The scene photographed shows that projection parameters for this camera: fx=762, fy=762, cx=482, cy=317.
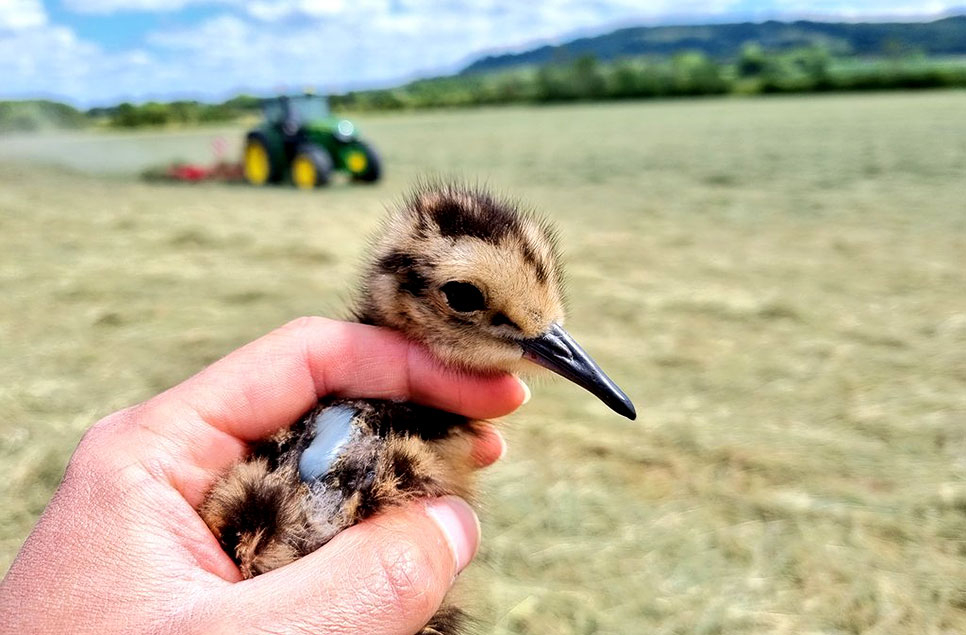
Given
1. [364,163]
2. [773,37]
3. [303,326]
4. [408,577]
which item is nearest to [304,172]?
[364,163]

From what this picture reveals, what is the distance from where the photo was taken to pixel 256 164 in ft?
40.7

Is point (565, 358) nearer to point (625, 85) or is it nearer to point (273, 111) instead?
point (273, 111)

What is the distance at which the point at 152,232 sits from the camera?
7.49 metres

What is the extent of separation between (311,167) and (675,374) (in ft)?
27.4

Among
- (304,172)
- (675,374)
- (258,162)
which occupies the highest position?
(258,162)

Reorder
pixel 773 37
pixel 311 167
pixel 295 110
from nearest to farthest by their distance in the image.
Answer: pixel 311 167, pixel 295 110, pixel 773 37

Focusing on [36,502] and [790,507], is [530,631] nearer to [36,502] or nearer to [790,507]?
[790,507]

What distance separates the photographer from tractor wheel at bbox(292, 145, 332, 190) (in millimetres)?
11250

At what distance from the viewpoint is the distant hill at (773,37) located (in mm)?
74125

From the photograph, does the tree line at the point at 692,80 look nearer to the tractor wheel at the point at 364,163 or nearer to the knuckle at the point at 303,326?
the tractor wheel at the point at 364,163

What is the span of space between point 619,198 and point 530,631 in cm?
763

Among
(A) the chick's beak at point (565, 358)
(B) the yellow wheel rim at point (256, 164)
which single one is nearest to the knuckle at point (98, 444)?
(A) the chick's beak at point (565, 358)

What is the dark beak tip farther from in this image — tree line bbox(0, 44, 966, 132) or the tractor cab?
tree line bbox(0, 44, 966, 132)

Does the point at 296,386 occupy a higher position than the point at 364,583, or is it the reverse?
the point at 296,386
